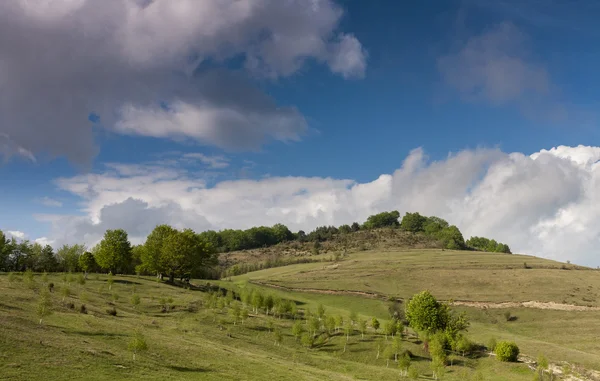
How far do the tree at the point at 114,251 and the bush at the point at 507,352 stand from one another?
100 metres

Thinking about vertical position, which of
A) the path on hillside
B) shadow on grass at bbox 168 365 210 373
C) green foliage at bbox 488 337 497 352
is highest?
the path on hillside

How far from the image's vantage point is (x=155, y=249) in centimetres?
12462

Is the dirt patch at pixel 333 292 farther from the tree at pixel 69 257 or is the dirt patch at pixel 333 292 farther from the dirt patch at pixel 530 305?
the tree at pixel 69 257

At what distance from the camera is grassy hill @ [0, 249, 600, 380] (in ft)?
133

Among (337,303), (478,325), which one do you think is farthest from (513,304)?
(337,303)

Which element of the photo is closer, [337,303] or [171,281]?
[171,281]

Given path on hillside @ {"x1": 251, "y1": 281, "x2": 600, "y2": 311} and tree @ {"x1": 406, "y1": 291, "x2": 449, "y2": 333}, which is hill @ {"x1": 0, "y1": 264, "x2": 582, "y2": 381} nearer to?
tree @ {"x1": 406, "y1": 291, "x2": 449, "y2": 333}

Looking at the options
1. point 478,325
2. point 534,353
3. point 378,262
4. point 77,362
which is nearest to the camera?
point 77,362

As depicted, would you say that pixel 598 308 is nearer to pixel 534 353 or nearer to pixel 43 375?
pixel 534 353

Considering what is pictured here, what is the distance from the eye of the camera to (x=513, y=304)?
127 m

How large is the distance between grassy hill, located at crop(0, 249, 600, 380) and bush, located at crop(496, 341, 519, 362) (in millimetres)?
1771

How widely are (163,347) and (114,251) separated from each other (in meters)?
79.1

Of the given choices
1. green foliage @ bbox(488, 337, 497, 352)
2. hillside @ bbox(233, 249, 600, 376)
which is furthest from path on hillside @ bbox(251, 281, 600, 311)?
green foliage @ bbox(488, 337, 497, 352)

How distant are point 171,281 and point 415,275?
9574cm
